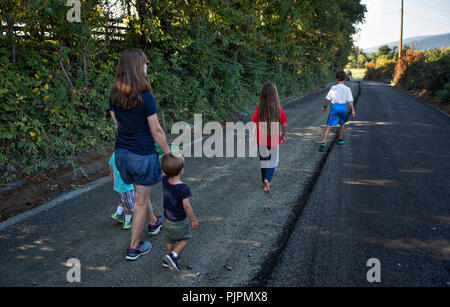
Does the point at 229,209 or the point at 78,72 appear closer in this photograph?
the point at 229,209

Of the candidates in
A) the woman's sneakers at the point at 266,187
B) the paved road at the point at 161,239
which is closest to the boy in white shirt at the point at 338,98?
the paved road at the point at 161,239

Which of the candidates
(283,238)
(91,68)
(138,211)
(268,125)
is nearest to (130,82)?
(138,211)

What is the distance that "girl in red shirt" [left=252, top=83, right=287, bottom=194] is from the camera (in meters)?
4.68

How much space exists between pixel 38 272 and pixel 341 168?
529cm

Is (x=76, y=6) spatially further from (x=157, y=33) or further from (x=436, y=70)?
(x=436, y=70)

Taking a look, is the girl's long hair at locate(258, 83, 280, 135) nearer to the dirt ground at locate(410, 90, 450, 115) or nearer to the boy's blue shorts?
the boy's blue shorts

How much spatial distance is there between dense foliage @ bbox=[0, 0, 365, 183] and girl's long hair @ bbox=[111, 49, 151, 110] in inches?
131

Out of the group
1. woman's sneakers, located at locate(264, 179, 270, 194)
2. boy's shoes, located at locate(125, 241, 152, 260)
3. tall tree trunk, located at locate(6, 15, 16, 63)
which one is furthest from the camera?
tall tree trunk, located at locate(6, 15, 16, 63)

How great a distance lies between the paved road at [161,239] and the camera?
2859mm

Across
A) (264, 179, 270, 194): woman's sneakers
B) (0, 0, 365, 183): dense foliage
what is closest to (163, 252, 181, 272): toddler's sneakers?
(264, 179, 270, 194): woman's sneakers

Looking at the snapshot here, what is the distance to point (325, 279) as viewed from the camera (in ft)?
9.06
